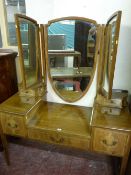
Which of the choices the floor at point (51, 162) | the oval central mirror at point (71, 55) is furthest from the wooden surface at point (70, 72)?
the floor at point (51, 162)

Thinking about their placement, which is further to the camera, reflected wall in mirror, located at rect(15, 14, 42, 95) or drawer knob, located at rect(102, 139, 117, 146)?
reflected wall in mirror, located at rect(15, 14, 42, 95)

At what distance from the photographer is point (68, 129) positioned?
4.27 feet

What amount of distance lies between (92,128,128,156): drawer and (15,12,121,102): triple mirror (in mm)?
391

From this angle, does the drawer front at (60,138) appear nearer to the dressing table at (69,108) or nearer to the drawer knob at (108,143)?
the dressing table at (69,108)

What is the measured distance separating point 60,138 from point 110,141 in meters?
0.39

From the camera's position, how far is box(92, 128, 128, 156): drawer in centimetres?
115

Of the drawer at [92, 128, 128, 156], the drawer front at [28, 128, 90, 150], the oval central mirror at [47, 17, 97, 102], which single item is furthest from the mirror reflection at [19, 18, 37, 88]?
the drawer at [92, 128, 128, 156]

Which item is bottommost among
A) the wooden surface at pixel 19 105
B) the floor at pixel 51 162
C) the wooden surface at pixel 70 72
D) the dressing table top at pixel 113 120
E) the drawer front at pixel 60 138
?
the floor at pixel 51 162

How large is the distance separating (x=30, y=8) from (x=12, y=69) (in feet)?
2.10

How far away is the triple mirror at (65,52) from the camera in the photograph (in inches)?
51.6

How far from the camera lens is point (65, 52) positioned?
4.73 feet

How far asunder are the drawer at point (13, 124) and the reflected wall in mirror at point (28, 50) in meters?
0.27

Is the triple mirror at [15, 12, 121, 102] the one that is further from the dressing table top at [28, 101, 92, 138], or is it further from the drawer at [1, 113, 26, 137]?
the drawer at [1, 113, 26, 137]

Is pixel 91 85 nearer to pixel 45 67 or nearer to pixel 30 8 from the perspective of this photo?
pixel 45 67
